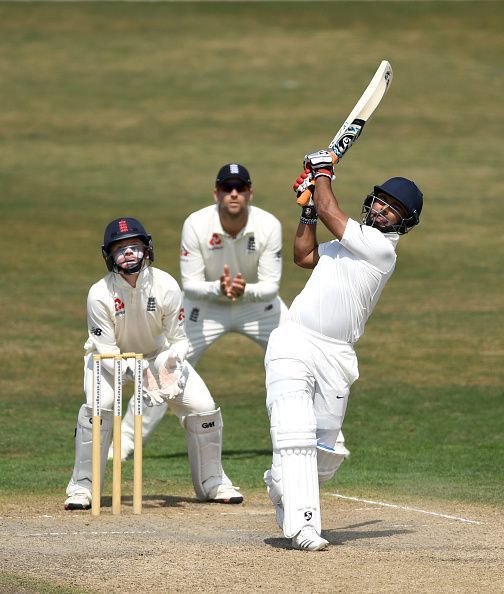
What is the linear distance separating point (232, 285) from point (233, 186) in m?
0.83

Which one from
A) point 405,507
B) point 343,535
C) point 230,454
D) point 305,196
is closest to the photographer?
point 305,196

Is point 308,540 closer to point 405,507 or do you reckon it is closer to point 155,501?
point 405,507

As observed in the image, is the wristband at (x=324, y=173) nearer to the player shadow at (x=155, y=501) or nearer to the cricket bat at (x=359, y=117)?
the cricket bat at (x=359, y=117)

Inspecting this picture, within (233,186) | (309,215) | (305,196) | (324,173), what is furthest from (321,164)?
(233,186)

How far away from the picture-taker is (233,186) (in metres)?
11.0

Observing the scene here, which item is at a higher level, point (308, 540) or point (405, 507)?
point (405, 507)

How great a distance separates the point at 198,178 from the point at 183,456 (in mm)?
17428

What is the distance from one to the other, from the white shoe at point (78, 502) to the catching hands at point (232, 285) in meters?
2.57

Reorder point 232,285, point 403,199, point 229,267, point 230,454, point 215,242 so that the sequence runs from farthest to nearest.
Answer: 1. point 230,454
2. point 229,267
3. point 215,242
4. point 232,285
5. point 403,199

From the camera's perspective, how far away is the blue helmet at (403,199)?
25.0 ft

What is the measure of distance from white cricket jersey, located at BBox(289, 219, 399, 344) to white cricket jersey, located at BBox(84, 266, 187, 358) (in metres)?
1.53

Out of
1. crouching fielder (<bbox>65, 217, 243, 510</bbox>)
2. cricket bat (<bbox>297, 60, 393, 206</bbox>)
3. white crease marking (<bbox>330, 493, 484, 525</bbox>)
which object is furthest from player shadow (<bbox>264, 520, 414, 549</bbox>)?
cricket bat (<bbox>297, 60, 393, 206</bbox>)

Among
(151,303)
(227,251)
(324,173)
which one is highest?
(227,251)

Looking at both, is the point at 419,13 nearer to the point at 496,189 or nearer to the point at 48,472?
the point at 496,189
